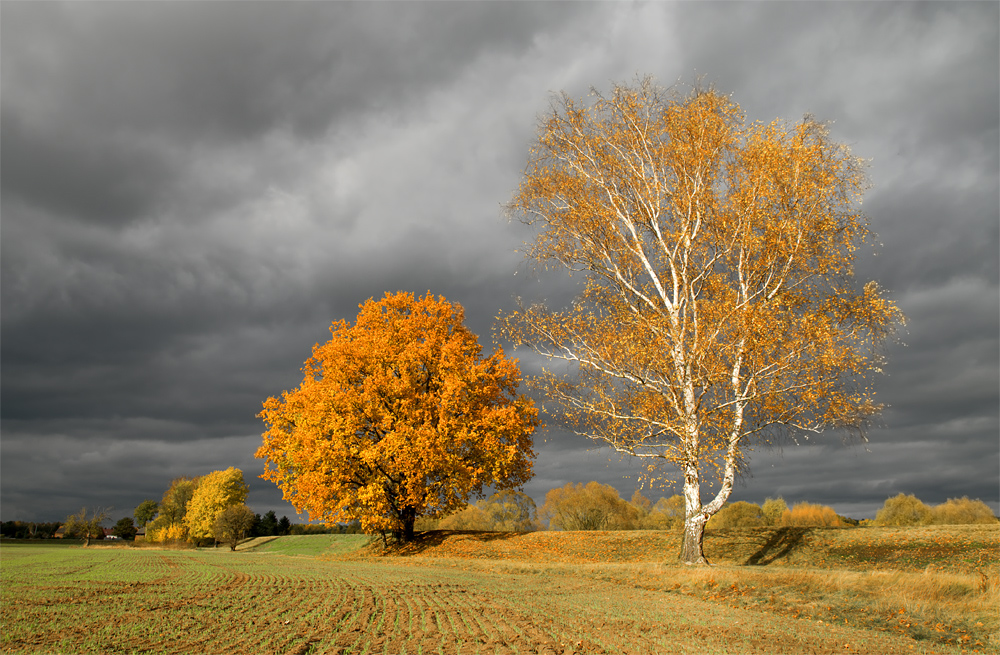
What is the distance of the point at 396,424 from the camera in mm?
22906

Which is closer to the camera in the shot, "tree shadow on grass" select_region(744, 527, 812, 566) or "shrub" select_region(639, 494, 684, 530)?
"tree shadow on grass" select_region(744, 527, 812, 566)

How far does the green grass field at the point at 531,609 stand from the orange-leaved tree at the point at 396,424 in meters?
6.49

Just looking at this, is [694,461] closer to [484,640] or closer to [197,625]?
[484,640]

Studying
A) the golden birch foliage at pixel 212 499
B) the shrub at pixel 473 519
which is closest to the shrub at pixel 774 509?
→ the shrub at pixel 473 519

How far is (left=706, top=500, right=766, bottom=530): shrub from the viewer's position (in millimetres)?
39500

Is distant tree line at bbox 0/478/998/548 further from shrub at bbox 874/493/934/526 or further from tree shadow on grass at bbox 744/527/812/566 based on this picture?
tree shadow on grass at bbox 744/527/812/566

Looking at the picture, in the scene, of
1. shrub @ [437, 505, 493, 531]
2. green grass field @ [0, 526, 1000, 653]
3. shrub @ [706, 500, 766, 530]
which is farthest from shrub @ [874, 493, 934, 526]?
shrub @ [437, 505, 493, 531]

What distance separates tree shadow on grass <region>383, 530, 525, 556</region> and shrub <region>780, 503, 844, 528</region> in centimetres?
2829

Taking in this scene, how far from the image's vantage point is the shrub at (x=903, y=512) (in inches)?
1481

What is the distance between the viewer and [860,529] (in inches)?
770

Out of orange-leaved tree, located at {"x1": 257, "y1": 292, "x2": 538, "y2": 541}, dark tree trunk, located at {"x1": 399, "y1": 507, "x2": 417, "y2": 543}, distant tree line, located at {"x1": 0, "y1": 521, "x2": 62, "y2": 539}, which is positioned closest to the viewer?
orange-leaved tree, located at {"x1": 257, "y1": 292, "x2": 538, "y2": 541}

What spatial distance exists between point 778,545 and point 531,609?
13472 mm

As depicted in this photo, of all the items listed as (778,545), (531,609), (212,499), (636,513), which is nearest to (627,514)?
(636,513)

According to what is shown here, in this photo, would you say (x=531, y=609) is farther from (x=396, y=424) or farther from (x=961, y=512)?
(x=961, y=512)
